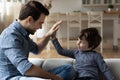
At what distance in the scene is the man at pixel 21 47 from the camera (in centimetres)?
134

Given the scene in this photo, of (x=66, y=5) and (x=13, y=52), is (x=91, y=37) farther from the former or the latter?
(x=66, y=5)

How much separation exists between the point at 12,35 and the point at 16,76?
25 centimetres

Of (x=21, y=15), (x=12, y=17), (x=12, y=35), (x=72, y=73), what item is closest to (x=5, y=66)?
(x=12, y=35)

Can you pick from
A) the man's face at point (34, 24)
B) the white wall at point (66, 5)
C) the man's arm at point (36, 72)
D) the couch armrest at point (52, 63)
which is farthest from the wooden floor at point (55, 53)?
the man's arm at point (36, 72)

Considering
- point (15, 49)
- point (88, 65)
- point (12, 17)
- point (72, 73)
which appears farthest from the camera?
point (12, 17)

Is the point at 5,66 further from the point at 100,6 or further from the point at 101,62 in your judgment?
the point at 100,6

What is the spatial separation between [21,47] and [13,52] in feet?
0.26

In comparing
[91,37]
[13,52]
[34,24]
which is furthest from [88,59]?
[13,52]

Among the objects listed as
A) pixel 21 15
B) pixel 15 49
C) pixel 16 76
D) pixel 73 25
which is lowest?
pixel 73 25

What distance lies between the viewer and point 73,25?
18.5 feet

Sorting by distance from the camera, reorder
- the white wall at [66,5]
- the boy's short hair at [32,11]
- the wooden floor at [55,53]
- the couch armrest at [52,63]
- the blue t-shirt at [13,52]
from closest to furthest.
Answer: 1. the blue t-shirt at [13,52]
2. the boy's short hair at [32,11]
3. the couch armrest at [52,63]
4. the wooden floor at [55,53]
5. the white wall at [66,5]

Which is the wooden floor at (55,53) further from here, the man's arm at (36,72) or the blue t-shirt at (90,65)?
the man's arm at (36,72)

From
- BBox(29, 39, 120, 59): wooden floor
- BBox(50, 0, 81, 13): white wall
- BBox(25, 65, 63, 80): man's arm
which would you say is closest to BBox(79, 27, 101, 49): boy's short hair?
BBox(25, 65, 63, 80): man's arm

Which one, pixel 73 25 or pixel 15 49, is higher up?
pixel 15 49
